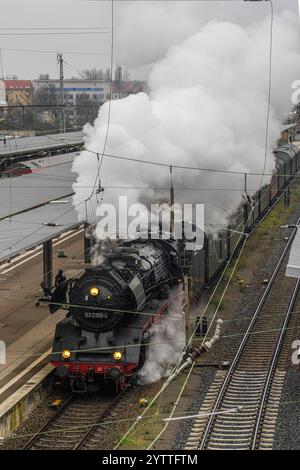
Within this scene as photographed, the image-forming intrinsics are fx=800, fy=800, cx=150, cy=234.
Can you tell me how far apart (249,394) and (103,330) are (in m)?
2.88

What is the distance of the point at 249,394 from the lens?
14.4 metres

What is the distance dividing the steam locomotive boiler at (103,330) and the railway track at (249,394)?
5.45 feet

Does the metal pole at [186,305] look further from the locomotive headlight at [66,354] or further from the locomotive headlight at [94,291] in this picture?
the locomotive headlight at [66,354]

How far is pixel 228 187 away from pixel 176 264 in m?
6.96

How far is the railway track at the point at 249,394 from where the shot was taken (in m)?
12.1

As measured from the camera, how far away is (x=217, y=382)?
1520 centimetres

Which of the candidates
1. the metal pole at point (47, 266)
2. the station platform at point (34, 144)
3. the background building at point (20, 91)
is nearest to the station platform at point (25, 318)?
the metal pole at point (47, 266)

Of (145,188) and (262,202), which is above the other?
(145,188)

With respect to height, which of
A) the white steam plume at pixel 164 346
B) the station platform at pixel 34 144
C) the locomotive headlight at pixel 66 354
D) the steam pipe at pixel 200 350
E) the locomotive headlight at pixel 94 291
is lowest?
the steam pipe at pixel 200 350

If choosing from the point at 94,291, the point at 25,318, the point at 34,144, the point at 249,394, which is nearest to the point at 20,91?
the point at 34,144

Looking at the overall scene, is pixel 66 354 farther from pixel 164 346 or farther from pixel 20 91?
pixel 20 91

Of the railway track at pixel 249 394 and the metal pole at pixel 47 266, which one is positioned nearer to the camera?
the railway track at pixel 249 394
